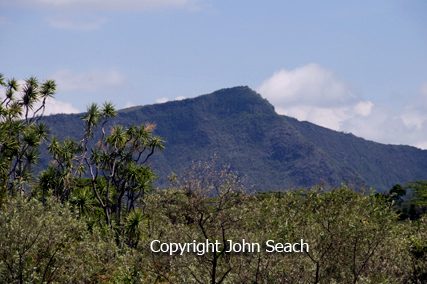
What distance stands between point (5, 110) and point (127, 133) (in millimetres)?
10126

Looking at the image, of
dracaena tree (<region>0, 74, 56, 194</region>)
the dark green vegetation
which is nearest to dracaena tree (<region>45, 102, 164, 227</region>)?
dracaena tree (<region>0, 74, 56, 194</region>)

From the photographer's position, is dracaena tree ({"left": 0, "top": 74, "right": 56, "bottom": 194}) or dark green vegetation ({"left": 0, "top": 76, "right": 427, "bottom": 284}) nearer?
dark green vegetation ({"left": 0, "top": 76, "right": 427, "bottom": 284})

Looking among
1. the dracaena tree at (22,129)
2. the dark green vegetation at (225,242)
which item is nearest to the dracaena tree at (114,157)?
the dracaena tree at (22,129)

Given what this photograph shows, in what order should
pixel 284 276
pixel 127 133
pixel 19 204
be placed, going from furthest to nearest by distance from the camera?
pixel 127 133 < pixel 19 204 < pixel 284 276

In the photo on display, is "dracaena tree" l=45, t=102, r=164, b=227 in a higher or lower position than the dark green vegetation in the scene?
higher

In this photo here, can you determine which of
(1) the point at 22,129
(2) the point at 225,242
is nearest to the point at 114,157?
(1) the point at 22,129

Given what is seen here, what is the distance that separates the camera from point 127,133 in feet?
139

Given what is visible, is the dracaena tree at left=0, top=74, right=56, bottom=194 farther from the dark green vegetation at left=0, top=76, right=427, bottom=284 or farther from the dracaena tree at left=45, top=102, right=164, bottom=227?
the dark green vegetation at left=0, top=76, right=427, bottom=284

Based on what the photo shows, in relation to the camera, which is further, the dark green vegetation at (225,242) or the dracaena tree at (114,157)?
the dracaena tree at (114,157)

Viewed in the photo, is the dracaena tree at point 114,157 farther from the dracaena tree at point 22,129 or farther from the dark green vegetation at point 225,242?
the dark green vegetation at point 225,242

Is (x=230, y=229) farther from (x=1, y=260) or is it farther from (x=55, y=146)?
(x=55, y=146)

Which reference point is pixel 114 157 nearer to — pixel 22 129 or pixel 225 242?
pixel 22 129

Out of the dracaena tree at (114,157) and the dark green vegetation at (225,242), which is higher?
the dracaena tree at (114,157)

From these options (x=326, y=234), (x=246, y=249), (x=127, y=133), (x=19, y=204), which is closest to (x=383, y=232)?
(x=326, y=234)
